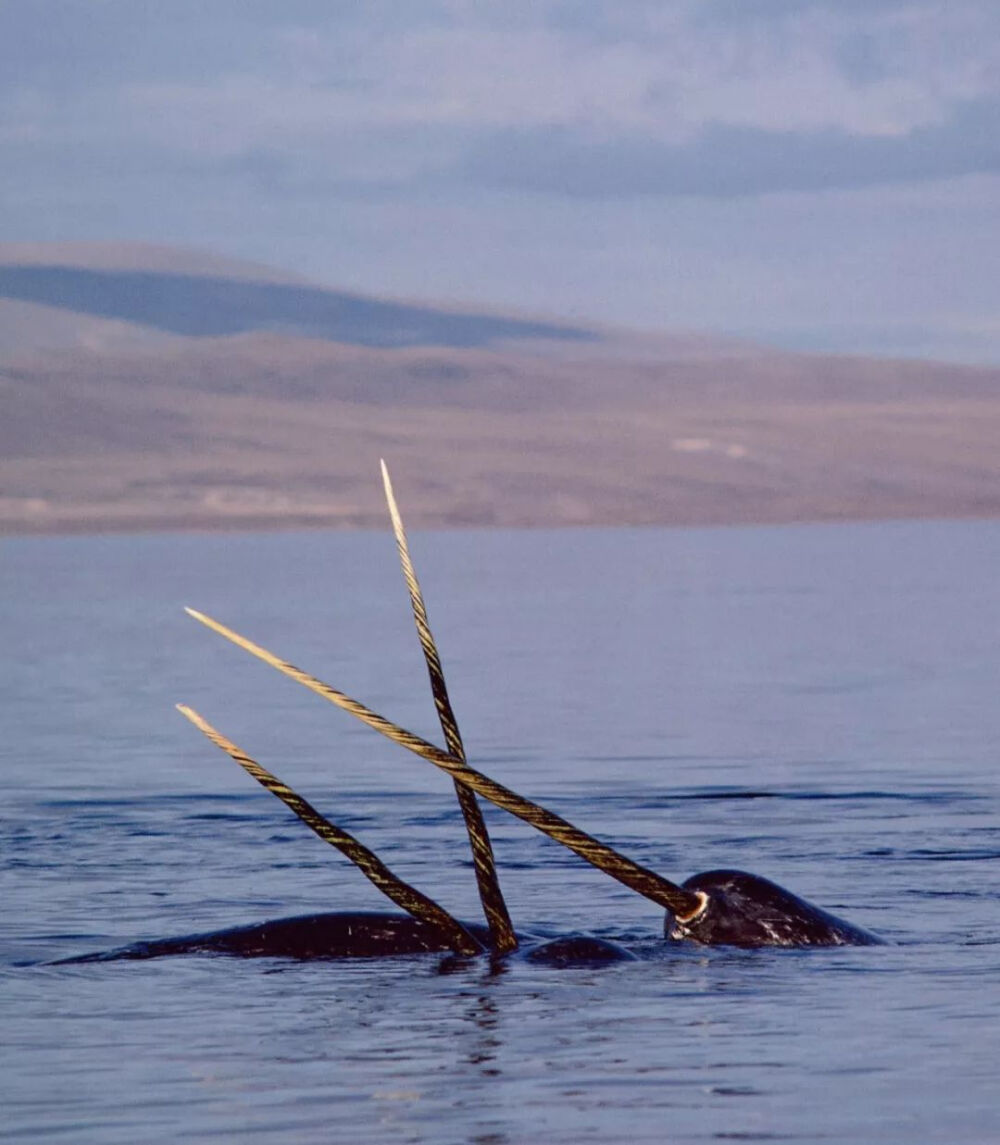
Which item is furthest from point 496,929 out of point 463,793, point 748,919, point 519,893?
point 519,893

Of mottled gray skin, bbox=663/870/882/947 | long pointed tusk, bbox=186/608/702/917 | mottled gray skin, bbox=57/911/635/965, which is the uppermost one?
long pointed tusk, bbox=186/608/702/917

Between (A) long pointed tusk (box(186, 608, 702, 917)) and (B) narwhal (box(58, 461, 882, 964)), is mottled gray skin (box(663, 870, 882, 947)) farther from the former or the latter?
(A) long pointed tusk (box(186, 608, 702, 917))

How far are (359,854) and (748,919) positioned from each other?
2.92 metres

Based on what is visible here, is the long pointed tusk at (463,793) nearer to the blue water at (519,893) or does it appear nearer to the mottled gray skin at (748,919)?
the blue water at (519,893)

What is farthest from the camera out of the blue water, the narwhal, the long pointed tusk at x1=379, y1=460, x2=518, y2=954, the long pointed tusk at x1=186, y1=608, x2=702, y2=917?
the narwhal

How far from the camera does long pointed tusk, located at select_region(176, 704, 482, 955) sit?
49.4 feet

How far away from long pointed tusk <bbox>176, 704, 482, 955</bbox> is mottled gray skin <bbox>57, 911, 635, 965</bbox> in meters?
0.32

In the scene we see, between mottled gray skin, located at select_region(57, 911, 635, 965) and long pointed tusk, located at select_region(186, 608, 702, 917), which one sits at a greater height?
long pointed tusk, located at select_region(186, 608, 702, 917)

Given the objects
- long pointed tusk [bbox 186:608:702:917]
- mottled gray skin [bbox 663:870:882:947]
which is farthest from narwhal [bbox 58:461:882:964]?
long pointed tusk [bbox 186:608:702:917]

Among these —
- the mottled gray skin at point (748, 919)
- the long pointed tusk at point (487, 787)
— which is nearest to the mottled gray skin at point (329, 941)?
the mottled gray skin at point (748, 919)

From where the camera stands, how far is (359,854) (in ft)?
50.6

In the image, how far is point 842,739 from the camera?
1307 inches

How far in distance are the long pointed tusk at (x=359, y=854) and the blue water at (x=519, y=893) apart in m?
0.39

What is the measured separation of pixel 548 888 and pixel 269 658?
6540 millimetres
